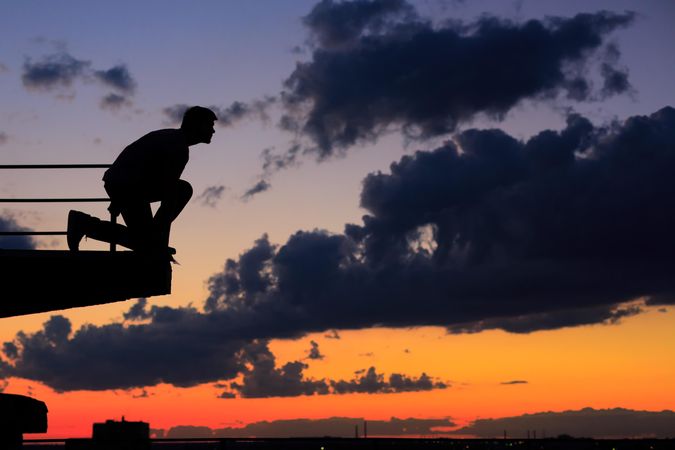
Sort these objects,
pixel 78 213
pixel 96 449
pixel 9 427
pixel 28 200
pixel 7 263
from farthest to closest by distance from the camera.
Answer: pixel 96 449 < pixel 28 200 < pixel 78 213 < pixel 7 263 < pixel 9 427

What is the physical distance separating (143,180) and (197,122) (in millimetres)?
782

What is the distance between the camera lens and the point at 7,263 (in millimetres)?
8383

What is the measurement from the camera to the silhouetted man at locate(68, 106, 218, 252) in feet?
29.7

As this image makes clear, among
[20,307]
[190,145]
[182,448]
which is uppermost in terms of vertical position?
[190,145]

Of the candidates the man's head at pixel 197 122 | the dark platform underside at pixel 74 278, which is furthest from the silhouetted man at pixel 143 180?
the dark platform underside at pixel 74 278

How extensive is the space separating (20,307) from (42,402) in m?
2.67

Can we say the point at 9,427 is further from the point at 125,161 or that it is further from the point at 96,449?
the point at 96,449

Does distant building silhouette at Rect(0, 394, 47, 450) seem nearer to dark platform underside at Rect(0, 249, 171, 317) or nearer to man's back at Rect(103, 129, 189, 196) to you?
dark platform underside at Rect(0, 249, 171, 317)

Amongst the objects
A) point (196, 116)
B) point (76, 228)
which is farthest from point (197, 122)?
point (76, 228)

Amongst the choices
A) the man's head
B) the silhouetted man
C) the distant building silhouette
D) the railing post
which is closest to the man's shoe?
the silhouetted man

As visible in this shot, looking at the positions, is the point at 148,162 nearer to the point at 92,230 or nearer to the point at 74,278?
the point at 92,230

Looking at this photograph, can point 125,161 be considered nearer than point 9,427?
No

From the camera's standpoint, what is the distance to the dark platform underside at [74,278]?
8453 millimetres

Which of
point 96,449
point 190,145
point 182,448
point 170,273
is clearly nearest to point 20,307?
point 170,273
